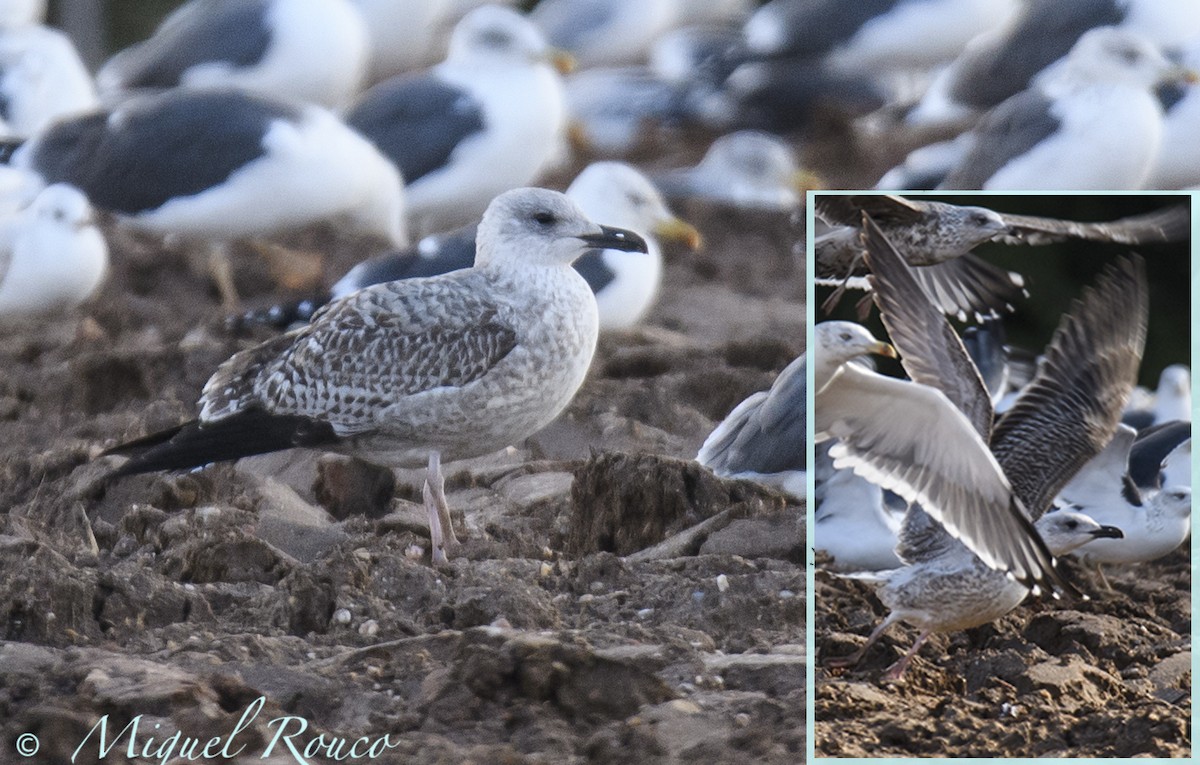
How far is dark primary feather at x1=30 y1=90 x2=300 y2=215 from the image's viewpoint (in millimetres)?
6055

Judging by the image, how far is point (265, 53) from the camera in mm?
7379

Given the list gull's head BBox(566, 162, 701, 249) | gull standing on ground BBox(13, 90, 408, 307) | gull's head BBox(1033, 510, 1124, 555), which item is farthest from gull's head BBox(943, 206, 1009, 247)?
gull standing on ground BBox(13, 90, 408, 307)

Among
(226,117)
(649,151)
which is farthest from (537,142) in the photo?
(649,151)

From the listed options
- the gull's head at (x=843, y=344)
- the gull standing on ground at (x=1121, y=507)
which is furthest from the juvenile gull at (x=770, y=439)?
the gull standing on ground at (x=1121, y=507)

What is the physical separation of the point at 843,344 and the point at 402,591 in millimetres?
1297

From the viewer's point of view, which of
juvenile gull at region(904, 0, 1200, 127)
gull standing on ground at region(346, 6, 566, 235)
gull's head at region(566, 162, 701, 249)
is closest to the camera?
gull's head at region(566, 162, 701, 249)

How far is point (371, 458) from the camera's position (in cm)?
462

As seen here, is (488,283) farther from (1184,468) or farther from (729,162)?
(729,162)

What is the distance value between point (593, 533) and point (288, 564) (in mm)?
834

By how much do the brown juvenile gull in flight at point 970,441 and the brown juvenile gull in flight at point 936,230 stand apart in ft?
0.34

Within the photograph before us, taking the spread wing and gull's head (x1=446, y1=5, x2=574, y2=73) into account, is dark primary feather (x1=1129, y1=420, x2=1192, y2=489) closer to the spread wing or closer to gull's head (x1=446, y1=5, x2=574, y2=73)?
the spread wing

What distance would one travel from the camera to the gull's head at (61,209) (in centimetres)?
597
